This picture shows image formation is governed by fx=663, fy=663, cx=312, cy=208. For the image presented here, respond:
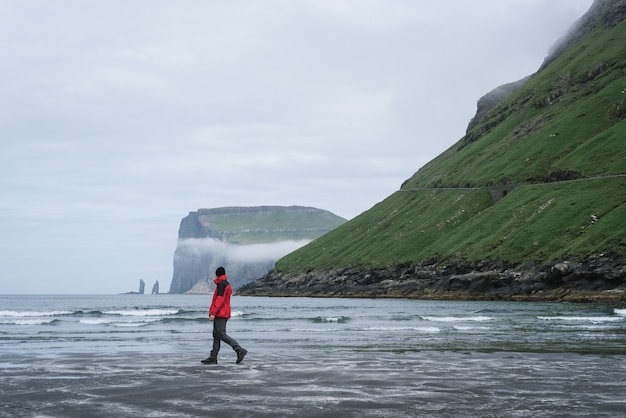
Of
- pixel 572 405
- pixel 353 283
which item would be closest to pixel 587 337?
pixel 572 405

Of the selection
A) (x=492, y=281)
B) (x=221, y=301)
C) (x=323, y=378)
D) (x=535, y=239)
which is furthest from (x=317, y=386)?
(x=535, y=239)

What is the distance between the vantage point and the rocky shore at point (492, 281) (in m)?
111

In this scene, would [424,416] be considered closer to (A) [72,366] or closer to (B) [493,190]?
(A) [72,366]

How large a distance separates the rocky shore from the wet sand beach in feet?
295

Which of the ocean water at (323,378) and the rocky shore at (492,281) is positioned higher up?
the rocky shore at (492,281)

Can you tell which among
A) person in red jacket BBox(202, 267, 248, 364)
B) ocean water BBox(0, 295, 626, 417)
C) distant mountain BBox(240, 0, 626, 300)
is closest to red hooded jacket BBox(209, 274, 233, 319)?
person in red jacket BBox(202, 267, 248, 364)

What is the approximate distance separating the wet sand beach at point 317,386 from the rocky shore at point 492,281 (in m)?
89.8

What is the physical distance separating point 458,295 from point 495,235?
2365 centimetres

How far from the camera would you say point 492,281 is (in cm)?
13700

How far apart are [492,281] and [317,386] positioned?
124 m

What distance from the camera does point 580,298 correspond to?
10812 cm

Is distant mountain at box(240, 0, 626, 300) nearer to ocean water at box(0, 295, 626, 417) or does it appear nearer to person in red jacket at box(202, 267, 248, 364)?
ocean water at box(0, 295, 626, 417)

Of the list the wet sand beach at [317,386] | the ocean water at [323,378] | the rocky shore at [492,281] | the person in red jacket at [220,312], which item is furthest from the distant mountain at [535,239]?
the person in red jacket at [220,312]

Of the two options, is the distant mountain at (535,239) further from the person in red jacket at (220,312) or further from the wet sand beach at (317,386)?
the person in red jacket at (220,312)
